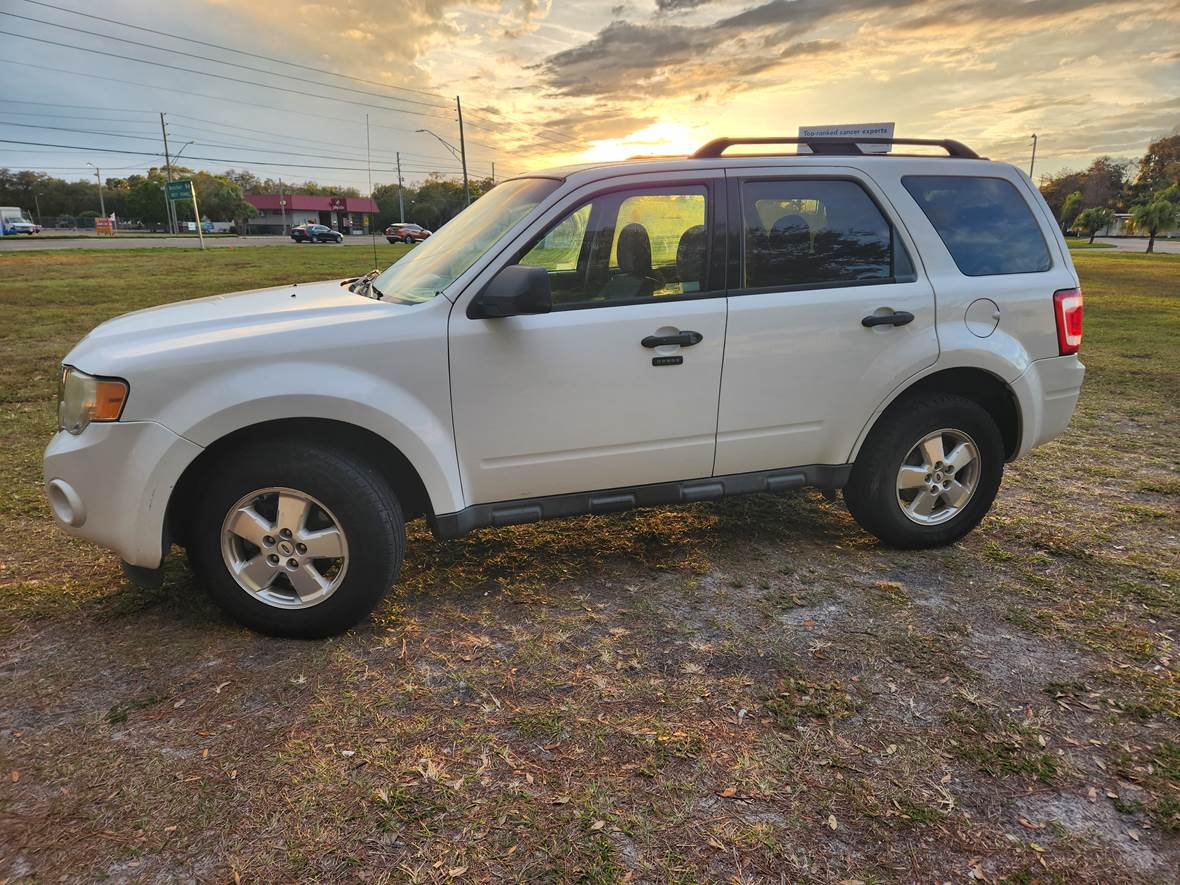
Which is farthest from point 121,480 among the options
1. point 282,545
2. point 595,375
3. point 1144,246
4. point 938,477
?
point 1144,246

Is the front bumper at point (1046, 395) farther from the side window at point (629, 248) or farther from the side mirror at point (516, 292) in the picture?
the side mirror at point (516, 292)

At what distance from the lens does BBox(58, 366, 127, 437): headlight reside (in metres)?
2.87

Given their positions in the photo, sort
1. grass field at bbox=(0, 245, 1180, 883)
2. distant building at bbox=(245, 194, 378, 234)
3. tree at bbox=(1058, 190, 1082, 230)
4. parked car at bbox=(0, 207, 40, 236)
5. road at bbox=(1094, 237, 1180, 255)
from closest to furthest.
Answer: grass field at bbox=(0, 245, 1180, 883), road at bbox=(1094, 237, 1180, 255), parked car at bbox=(0, 207, 40, 236), tree at bbox=(1058, 190, 1082, 230), distant building at bbox=(245, 194, 378, 234)

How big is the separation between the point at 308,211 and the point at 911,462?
362 feet

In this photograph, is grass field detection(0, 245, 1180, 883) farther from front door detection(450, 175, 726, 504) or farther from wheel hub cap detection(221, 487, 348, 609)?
front door detection(450, 175, 726, 504)

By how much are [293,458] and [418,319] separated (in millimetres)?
744

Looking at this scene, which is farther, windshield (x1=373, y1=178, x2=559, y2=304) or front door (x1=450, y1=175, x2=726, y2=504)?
windshield (x1=373, y1=178, x2=559, y2=304)

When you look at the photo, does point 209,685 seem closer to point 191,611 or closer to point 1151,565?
point 191,611

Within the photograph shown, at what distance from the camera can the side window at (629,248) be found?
335 cm

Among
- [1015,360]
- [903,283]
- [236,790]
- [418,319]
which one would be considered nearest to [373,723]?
[236,790]

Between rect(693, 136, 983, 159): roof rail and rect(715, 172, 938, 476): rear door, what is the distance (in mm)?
221

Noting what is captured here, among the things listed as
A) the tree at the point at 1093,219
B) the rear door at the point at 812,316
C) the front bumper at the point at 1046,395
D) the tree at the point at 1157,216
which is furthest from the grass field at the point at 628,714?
the tree at the point at 1093,219

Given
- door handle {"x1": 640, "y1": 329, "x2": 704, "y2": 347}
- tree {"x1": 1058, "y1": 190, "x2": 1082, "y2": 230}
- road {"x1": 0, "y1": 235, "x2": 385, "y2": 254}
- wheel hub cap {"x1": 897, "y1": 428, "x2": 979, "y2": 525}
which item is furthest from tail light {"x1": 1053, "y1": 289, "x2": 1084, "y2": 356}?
tree {"x1": 1058, "y1": 190, "x2": 1082, "y2": 230}

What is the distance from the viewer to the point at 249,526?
3.04 meters
